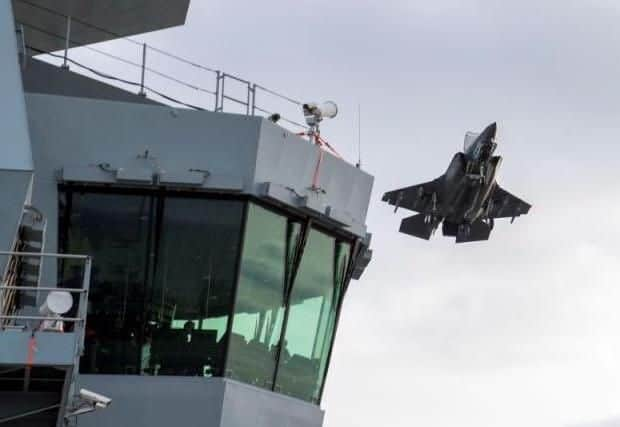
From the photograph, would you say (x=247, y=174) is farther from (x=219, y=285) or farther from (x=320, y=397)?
(x=320, y=397)

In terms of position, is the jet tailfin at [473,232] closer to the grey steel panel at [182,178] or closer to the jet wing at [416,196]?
the jet wing at [416,196]

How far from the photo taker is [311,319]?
73.3 ft

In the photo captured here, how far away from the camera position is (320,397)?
74.7 ft

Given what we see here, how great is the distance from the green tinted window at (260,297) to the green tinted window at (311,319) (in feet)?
1.26

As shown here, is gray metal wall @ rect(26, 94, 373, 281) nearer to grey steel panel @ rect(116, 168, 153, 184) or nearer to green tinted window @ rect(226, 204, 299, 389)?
grey steel panel @ rect(116, 168, 153, 184)

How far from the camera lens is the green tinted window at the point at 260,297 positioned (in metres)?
20.5

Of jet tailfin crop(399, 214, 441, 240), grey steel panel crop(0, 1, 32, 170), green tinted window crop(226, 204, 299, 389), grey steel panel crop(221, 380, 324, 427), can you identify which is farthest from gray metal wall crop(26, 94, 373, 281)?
jet tailfin crop(399, 214, 441, 240)

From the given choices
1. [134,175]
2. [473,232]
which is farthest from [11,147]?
[473,232]

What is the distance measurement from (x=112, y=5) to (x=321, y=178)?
261 inches

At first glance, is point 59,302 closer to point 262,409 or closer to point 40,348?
point 40,348

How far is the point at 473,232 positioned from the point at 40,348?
29485mm

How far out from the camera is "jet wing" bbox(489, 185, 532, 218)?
4625cm

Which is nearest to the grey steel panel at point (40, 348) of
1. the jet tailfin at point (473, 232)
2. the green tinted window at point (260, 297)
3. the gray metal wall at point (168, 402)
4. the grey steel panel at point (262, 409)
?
the gray metal wall at point (168, 402)

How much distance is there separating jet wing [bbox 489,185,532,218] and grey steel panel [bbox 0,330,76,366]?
33.1 meters
